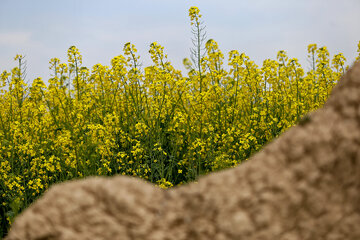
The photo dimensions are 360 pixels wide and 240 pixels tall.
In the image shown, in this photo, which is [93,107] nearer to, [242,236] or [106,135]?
[106,135]

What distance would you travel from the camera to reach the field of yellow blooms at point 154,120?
4.57 m

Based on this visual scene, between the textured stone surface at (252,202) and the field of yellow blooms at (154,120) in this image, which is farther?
the field of yellow blooms at (154,120)

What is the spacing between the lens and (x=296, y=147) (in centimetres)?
135

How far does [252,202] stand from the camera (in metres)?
1.31

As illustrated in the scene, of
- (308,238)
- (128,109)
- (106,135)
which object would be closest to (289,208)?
(308,238)

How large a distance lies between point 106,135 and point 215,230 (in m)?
3.48

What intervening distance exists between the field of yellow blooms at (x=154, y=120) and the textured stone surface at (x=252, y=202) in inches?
109

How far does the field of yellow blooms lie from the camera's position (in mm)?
4570

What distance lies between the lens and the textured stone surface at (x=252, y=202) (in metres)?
1.31

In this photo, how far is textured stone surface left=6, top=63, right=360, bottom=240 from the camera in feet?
4.31

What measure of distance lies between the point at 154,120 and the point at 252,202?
4.12 metres

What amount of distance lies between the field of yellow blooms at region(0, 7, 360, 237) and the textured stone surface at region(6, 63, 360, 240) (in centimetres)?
276

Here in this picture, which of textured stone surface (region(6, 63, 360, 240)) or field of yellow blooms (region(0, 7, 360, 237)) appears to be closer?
textured stone surface (region(6, 63, 360, 240))

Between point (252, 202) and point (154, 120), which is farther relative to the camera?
point (154, 120)
